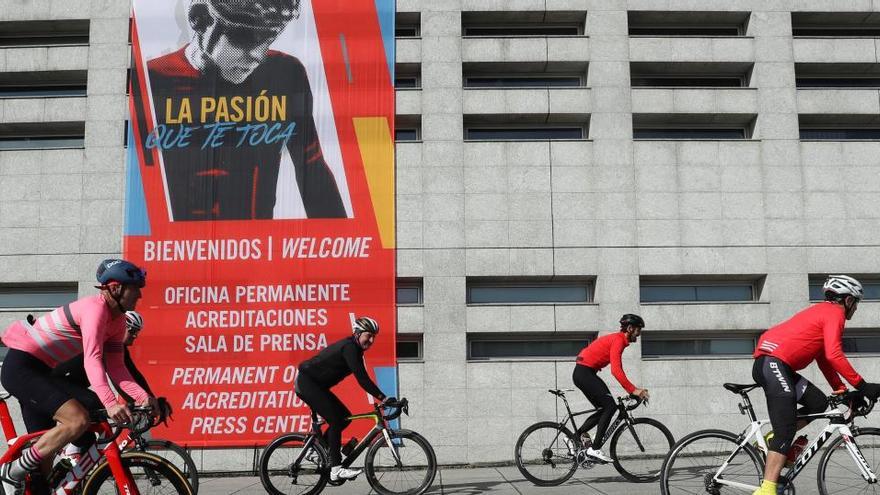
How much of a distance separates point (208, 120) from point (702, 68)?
32.5ft

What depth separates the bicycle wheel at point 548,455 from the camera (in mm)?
9477

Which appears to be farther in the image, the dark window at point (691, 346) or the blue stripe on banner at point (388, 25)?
the dark window at point (691, 346)

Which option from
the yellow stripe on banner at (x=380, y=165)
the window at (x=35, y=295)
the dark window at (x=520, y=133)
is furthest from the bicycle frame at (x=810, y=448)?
the window at (x=35, y=295)

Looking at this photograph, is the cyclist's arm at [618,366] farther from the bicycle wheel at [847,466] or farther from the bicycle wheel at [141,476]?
the bicycle wheel at [141,476]

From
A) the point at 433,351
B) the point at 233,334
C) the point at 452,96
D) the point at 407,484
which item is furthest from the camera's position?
the point at 452,96

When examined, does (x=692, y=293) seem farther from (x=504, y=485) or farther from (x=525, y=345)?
(x=504, y=485)

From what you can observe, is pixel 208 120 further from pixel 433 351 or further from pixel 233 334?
pixel 433 351

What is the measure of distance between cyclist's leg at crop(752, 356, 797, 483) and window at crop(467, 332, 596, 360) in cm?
812

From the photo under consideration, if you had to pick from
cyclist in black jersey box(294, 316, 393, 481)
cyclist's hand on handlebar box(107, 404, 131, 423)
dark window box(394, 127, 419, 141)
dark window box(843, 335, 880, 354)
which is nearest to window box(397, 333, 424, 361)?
dark window box(394, 127, 419, 141)

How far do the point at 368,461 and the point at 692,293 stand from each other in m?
8.75

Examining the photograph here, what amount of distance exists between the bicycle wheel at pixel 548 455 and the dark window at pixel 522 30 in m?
9.27

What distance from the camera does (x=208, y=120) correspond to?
13664 millimetres

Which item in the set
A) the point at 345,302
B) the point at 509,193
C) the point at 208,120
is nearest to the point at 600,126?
the point at 509,193

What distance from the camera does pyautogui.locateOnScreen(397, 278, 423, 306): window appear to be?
14.5m
